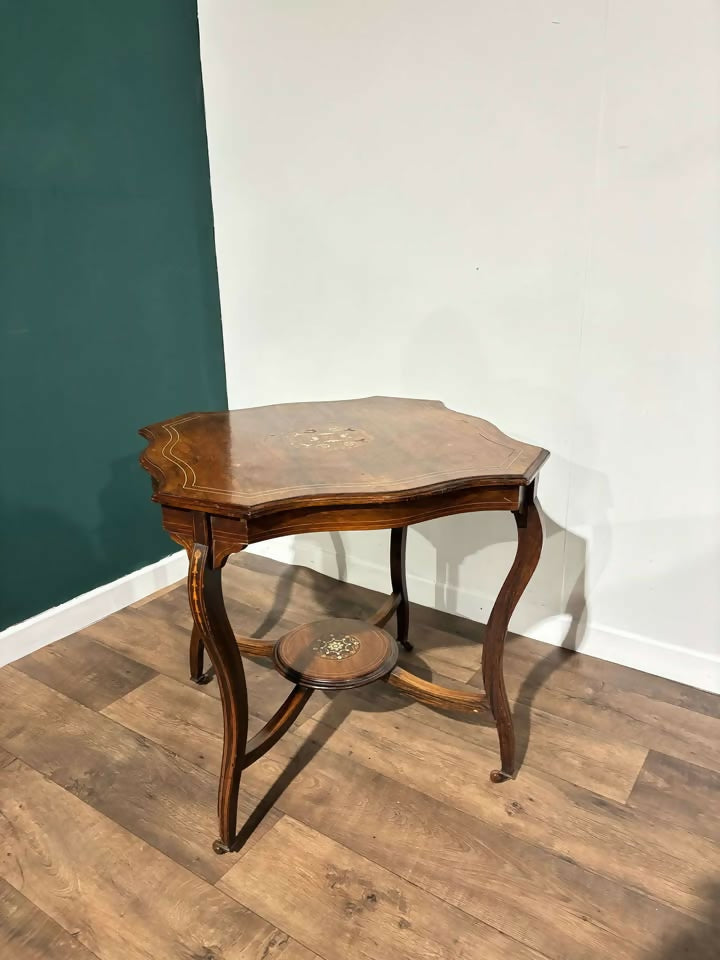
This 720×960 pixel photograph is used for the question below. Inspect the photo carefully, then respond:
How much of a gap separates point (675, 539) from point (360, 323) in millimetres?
1136

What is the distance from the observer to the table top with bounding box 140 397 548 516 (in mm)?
1208

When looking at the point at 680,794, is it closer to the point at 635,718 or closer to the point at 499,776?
the point at 635,718

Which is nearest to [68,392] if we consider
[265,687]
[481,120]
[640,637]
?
[265,687]

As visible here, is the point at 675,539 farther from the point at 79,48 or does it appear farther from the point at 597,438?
the point at 79,48

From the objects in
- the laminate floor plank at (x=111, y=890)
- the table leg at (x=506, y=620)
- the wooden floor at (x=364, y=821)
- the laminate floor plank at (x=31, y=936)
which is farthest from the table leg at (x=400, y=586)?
the laminate floor plank at (x=31, y=936)

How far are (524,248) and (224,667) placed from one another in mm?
1337

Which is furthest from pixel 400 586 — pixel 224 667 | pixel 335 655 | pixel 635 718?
Result: pixel 224 667

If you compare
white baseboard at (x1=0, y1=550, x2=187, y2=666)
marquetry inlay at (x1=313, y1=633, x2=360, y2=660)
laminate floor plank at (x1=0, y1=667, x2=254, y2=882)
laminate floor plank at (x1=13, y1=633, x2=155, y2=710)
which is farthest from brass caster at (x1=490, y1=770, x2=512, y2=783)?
white baseboard at (x1=0, y1=550, x2=187, y2=666)

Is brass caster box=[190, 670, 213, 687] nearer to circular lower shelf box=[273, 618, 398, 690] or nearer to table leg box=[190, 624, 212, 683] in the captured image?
table leg box=[190, 624, 212, 683]

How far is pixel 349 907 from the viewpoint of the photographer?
4.11ft

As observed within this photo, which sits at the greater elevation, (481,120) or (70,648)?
(481,120)

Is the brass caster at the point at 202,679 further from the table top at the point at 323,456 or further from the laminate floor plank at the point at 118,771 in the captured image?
the table top at the point at 323,456

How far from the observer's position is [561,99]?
1.72 metres

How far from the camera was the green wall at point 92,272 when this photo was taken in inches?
74.3
